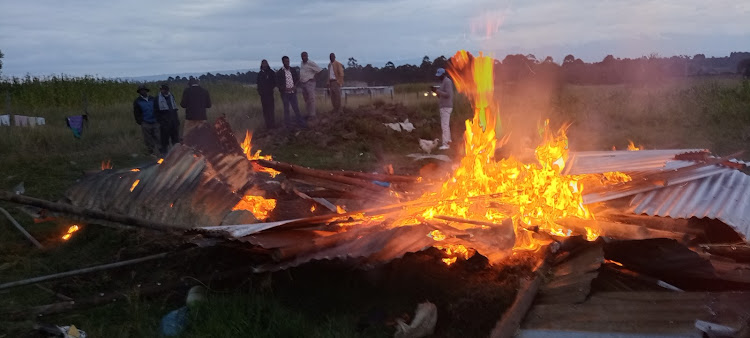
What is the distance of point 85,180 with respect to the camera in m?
5.40

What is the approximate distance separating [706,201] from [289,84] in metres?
10.5

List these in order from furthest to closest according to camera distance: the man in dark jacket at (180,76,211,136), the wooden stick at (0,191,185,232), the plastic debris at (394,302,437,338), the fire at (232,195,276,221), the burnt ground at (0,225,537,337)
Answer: the man in dark jacket at (180,76,211,136) → the fire at (232,195,276,221) → the wooden stick at (0,191,185,232) → the burnt ground at (0,225,537,337) → the plastic debris at (394,302,437,338)

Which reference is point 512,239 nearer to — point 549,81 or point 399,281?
point 399,281

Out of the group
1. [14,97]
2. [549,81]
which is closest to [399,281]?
[549,81]

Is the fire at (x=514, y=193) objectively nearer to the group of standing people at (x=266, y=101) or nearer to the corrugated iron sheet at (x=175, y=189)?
the corrugated iron sheet at (x=175, y=189)

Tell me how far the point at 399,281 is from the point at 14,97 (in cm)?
2265

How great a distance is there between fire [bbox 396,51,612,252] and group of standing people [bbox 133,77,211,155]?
7584 mm

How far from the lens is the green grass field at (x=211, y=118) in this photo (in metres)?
4.23

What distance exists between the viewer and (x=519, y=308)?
3766mm

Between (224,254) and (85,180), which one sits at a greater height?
(85,180)

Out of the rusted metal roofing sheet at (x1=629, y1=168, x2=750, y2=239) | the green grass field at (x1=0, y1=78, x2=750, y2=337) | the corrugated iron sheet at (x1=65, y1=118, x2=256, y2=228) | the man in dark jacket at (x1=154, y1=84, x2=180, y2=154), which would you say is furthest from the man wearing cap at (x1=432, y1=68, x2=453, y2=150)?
the corrugated iron sheet at (x1=65, y1=118, x2=256, y2=228)

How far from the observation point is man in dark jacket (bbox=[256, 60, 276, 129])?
44.8 ft

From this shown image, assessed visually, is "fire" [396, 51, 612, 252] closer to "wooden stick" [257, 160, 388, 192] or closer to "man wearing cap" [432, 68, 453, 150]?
"wooden stick" [257, 160, 388, 192]

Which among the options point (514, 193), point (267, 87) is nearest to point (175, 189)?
point (514, 193)
